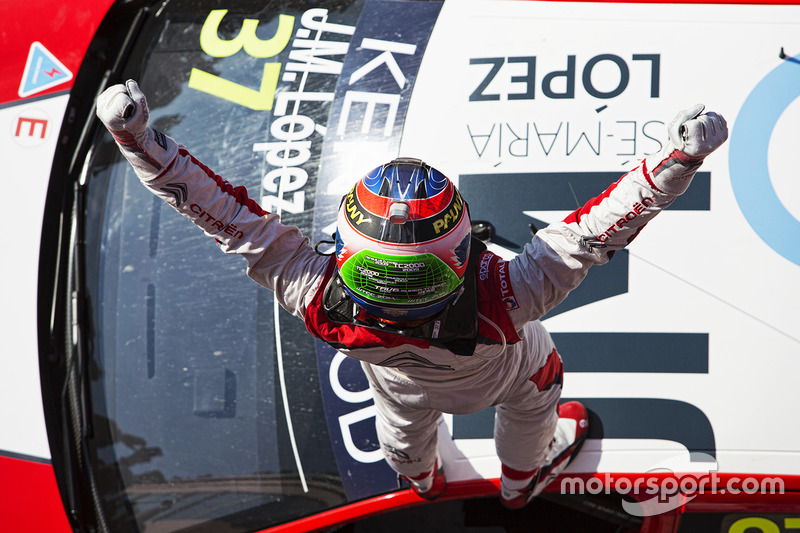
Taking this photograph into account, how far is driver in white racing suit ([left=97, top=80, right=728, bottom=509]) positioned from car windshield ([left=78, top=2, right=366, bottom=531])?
0.65 meters

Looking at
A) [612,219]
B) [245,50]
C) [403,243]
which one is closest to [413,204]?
[403,243]

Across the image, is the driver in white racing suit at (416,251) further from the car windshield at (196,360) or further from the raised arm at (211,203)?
Result: the car windshield at (196,360)

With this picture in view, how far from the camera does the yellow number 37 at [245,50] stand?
104 inches

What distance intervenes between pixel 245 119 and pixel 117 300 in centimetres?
78

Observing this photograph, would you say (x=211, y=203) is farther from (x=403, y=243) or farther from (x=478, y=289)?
(x=478, y=289)

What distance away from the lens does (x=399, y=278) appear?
1.61 m

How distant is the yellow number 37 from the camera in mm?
2631

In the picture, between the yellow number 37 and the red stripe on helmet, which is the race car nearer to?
the yellow number 37

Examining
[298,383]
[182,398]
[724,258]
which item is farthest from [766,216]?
[182,398]

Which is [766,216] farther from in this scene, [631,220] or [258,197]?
[258,197]

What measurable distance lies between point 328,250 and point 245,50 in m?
0.83

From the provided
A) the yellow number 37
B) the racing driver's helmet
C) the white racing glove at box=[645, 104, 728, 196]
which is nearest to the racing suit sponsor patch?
the racing driver's helmet

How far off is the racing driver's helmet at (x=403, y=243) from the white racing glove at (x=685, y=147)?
445mm

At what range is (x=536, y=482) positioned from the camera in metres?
2.40
